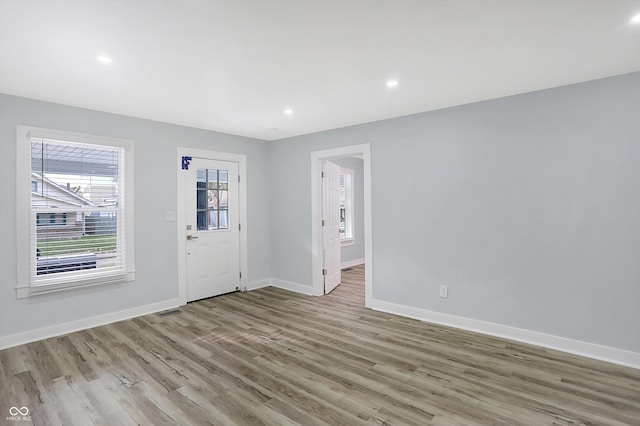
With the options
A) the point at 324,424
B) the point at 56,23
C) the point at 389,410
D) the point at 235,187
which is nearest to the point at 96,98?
the point at 56,23

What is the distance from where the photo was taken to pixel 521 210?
3.31 m

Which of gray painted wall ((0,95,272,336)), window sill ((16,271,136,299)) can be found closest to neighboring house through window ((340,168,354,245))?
gray painted wall ((0,95,272,336))

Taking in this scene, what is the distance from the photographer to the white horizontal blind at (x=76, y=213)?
11.5ft

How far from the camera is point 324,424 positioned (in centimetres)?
209

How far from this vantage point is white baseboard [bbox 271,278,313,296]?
17.0ft

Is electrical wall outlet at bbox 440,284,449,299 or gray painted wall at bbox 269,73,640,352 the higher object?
gray painted wall at bbox 269,73,640,352

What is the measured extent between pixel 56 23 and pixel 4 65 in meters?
1.06

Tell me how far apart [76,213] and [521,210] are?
4871 mm

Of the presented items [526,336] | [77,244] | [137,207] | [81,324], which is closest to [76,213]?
[77,244]

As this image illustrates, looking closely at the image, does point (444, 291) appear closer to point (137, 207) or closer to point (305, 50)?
point (305, 50)

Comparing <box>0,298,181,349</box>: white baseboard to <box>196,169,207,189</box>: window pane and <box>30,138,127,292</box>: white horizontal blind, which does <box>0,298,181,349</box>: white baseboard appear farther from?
<box>196,169,207,189</box>: window pane

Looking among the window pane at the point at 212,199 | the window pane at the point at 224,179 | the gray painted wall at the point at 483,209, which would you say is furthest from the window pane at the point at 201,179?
the gray painted wall at the point at 483,209

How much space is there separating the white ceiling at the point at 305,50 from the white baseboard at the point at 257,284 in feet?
9.84

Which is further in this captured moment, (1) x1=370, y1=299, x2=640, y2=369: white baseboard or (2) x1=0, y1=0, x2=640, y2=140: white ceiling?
(1) x1=370, y1=299, x2=640, y2=369: white baseboard
